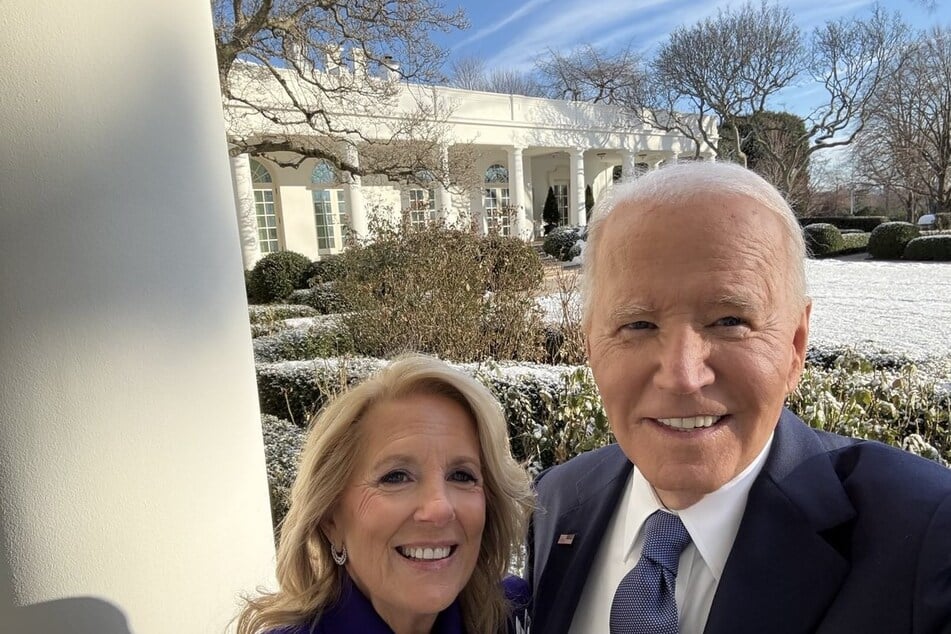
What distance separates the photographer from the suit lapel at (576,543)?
148 centimetres

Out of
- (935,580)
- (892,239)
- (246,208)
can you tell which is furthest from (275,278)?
(892,239)

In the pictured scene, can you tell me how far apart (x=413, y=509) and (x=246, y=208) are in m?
18.1

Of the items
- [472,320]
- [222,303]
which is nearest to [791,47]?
[472,320]

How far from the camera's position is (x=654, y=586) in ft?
4.18

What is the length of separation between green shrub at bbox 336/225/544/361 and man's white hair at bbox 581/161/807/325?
5886 millimetres

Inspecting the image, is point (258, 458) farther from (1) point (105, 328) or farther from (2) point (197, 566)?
(1) point (105, 328)

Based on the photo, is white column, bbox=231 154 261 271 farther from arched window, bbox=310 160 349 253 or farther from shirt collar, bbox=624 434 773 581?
shirt collar, bbox=624 434 773 581

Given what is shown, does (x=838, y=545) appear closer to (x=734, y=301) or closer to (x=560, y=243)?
(x=734, y=301)

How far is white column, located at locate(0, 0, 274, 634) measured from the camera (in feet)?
5.47

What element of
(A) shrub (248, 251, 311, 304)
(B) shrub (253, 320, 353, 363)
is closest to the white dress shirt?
(B) shrub (253, 320, 353, 363)

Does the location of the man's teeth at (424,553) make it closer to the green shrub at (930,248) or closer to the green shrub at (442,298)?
the green shrub at (442,298)

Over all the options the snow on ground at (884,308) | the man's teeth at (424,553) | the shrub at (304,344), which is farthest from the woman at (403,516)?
the shrub at (304,344)

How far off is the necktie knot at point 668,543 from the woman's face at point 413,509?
44 cm

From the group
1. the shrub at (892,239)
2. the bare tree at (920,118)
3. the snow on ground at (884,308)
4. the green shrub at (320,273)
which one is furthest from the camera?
the bare tree at (920,118)
